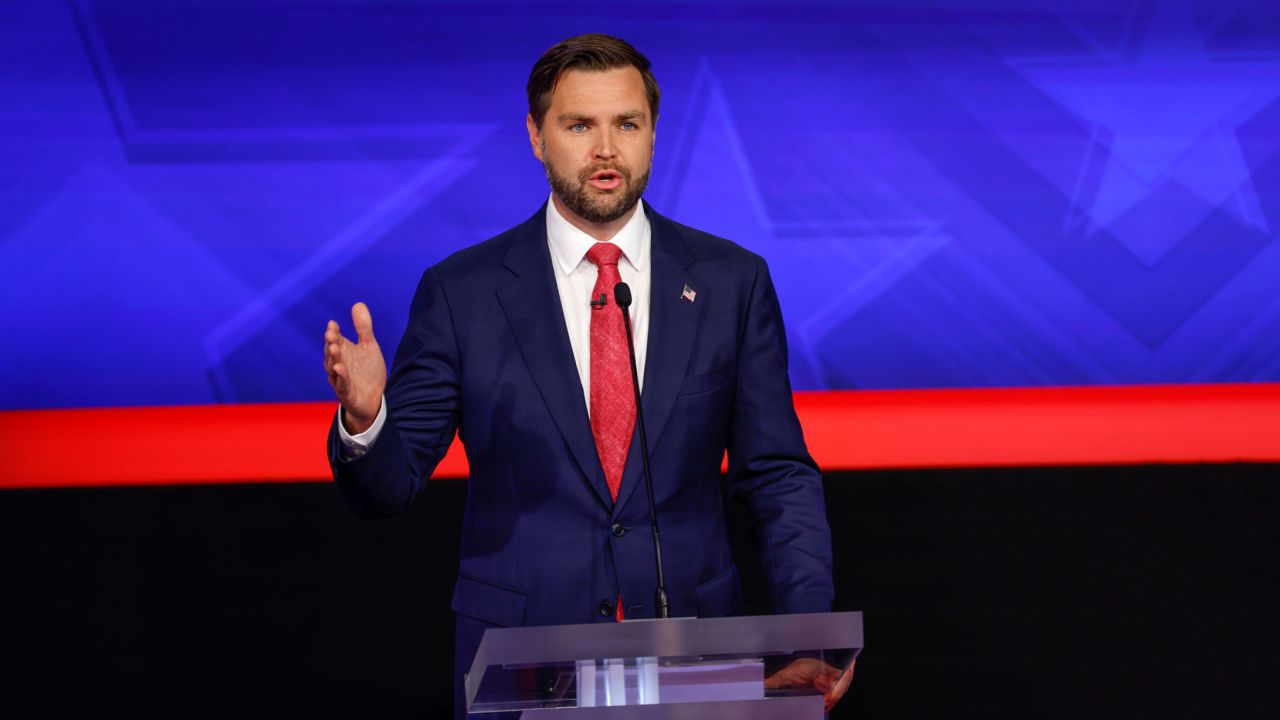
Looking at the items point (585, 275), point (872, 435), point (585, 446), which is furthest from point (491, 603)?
point (872, 435)

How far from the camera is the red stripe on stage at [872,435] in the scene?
271cm

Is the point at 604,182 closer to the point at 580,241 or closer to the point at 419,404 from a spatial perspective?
the point at 580,241

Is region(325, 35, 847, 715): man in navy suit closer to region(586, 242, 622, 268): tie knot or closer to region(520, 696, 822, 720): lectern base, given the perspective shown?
region(586, 242, 622, 268): tie knot

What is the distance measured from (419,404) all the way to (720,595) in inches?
20.2

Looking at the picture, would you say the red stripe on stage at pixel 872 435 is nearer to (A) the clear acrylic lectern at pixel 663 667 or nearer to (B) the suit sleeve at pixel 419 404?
(B) the suit sleeve at pixel 419 404

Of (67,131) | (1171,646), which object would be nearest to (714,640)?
(1171,646)

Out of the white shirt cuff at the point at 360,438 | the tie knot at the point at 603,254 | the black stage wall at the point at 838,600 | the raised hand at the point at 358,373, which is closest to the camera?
the raised hand at the point at 358,373

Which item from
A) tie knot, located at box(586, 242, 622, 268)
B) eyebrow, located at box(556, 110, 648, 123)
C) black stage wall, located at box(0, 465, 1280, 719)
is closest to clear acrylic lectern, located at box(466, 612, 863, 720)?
tie knot, located at box(586, 242, 622, 268)

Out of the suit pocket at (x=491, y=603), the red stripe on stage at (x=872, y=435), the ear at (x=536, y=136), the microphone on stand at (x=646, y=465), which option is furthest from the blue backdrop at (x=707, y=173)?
the microphone on stand at (x=646, y=465)

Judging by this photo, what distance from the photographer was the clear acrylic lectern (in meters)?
1.32

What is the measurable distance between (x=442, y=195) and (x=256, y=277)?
56 cm

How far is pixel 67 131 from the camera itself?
365 cm

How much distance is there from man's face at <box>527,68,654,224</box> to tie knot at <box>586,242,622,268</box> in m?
0.04

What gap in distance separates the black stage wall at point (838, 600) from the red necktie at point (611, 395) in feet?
2.73
